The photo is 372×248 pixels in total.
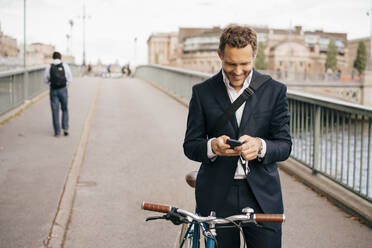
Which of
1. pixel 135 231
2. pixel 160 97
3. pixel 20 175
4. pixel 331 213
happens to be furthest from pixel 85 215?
pixel 160 97

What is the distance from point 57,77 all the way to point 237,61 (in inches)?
354

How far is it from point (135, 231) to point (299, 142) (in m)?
3.82

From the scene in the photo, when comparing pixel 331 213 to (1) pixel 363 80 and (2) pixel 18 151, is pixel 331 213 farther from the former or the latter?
(1) pixel 363 80

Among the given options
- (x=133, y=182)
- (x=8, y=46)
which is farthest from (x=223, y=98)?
(x=8, y=46)

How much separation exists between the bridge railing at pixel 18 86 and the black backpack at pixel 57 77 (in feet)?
6.60

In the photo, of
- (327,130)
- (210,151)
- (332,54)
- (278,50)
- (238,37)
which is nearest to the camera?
(238,37)

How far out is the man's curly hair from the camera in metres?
2.29

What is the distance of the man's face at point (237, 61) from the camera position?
2.30 meters

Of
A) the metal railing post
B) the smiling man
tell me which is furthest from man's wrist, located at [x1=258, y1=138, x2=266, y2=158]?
the metal railing post

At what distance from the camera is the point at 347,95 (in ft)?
253

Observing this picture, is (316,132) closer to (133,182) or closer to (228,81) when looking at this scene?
(133,182)

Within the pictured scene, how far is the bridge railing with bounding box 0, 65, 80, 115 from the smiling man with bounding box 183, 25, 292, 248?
34.9ft

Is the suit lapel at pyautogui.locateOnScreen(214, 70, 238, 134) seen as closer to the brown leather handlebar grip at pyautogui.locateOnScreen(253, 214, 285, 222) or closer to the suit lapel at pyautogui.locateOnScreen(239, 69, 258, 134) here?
the suit lapel at pyautogui.locateOnScreen(239, 69, 258, 134)

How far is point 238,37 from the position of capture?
2.29m
